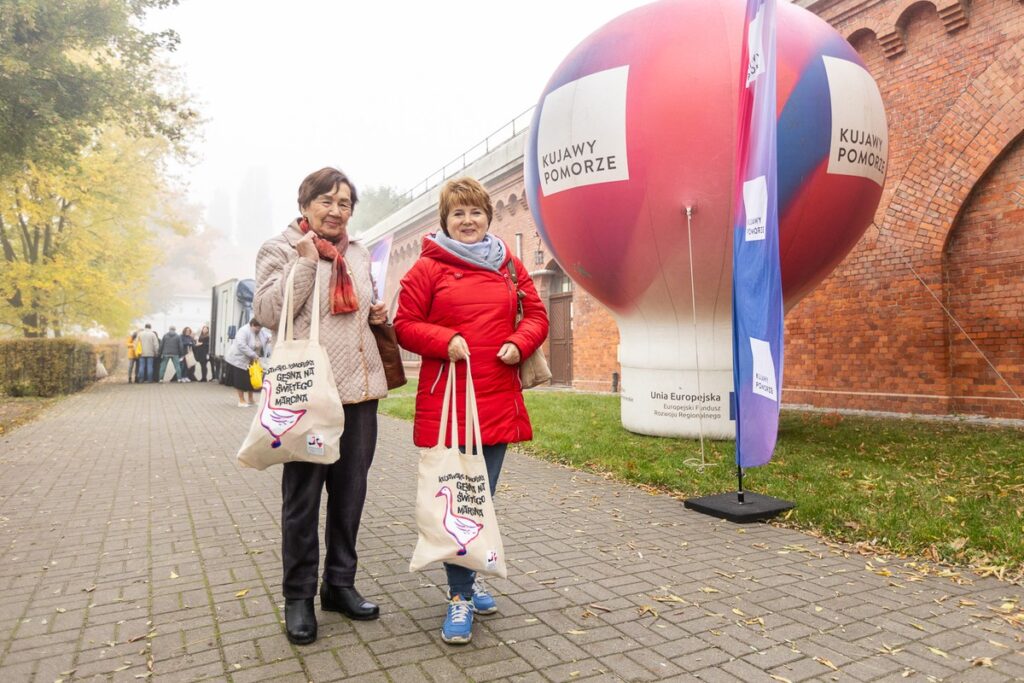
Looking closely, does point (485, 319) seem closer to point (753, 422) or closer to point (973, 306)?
point (753, 422)

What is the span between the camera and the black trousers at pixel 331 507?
293 centimetres

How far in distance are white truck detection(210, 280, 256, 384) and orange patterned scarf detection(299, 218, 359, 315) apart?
15.8 meters

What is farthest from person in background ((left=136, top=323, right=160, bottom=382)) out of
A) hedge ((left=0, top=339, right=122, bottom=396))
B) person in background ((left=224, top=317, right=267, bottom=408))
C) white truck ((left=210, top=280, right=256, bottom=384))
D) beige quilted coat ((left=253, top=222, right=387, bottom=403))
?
beige quilted coat ((left=253, top=222, right=387, bottom=403))

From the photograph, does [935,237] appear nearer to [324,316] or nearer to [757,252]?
[757,252]

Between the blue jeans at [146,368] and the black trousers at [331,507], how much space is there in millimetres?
23186

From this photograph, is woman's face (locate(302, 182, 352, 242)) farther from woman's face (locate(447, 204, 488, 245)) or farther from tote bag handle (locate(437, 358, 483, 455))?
tote bag handle (locate(437, 358, 483, 455))

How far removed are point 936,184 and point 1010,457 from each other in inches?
191

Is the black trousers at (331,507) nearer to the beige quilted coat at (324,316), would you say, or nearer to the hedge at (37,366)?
the beige quilted coat at (324,316)

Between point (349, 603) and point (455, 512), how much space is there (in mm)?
818

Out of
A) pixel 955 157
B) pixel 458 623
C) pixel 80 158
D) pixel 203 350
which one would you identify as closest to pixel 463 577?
pixel 458 623

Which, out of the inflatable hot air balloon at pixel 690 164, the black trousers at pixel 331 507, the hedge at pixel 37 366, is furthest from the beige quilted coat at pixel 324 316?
the hedge at pixel 37 366

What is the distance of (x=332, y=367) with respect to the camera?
295 cm

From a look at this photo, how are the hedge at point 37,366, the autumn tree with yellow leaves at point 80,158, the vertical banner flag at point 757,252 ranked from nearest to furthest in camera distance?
the vertical banner flag at point 757,252, the autumn tree with yellow leaves at point 80,158, the hedge at point 37,366

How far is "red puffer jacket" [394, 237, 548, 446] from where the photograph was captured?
299 cm
